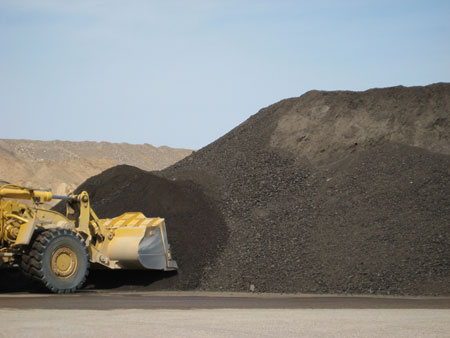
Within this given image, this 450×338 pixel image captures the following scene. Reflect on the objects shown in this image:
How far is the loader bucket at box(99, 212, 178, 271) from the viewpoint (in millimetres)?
17812

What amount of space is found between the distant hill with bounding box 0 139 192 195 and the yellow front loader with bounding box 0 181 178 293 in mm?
34305

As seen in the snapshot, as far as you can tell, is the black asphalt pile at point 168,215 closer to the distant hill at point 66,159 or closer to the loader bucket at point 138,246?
the loader bucket at point 138,246

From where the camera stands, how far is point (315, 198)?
2325 centimetres

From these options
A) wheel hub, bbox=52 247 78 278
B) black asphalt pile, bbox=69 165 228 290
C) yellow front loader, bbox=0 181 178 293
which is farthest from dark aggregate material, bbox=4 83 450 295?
wheel hub, bbox=52 247 78 278

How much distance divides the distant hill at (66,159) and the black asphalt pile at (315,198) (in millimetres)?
27749

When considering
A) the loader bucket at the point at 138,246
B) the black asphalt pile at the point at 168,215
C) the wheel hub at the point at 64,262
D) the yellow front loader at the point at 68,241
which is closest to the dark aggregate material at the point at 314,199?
the black asphalt pile at the point at 168,215

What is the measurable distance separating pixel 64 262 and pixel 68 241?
1.58 ft

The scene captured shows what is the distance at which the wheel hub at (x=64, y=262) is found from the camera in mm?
16031
